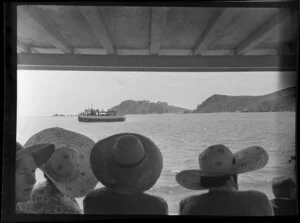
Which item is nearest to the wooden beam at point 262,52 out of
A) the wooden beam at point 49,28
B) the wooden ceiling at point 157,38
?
the wooden ceiling at point 157,38

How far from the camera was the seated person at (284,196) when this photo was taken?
145cm

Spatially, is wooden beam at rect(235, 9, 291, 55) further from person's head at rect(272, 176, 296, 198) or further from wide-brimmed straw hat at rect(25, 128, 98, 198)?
wide-brimmed straw hat at rect(25, 128, 98, 198)

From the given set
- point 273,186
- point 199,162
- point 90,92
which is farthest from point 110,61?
point 273,186

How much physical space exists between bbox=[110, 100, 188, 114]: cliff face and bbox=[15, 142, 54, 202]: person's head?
0.36 metres

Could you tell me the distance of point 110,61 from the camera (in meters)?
1.48

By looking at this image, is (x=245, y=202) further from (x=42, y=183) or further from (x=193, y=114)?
(x=42, y=183)

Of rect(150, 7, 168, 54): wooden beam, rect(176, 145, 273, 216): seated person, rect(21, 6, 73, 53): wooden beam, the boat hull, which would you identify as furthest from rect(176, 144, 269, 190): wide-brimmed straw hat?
rect(21, 6, 73, 53): wooden beam

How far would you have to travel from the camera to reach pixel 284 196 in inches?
57.3

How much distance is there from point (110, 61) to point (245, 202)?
862 mm

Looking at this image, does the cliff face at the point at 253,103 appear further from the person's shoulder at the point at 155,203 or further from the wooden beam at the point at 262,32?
the person's shoulder at the point at 155,203

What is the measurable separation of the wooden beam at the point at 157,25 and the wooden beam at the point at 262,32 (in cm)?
35

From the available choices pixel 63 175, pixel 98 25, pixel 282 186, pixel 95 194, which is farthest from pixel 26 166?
pixel 282 186

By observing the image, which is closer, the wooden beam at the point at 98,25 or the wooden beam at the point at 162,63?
the wooden beam at the point at 98,25

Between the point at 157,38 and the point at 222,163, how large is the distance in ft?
2.02
